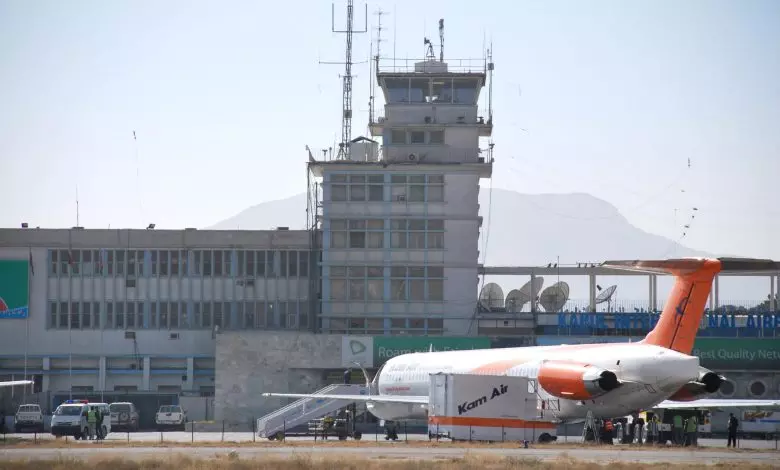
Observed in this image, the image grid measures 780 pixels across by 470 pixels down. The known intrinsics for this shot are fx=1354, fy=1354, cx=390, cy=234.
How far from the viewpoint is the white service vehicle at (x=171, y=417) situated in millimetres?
80562

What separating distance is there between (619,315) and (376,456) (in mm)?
43405

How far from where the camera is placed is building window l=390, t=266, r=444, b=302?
8925 centimetres

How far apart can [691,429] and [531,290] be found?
35.0 m

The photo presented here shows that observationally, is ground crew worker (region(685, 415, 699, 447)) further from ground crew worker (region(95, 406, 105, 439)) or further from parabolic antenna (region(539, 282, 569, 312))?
parabolic antenna (region(539, 282, 569, 312))

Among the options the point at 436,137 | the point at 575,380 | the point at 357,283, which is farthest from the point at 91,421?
the point at 436,137

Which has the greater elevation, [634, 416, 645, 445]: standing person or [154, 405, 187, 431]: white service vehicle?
[634, 416, 645, 445]: standing person

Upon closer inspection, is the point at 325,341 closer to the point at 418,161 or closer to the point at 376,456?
the point at 418,161

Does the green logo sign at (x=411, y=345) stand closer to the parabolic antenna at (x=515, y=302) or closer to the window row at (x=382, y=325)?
the window row at (x=382, y=325)

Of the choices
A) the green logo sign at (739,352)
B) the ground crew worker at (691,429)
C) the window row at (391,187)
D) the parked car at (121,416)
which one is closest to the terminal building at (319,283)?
the window row at (391,187)

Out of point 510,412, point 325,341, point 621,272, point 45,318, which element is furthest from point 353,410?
point 45,318

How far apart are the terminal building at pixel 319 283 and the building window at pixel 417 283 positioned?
0.09 metres

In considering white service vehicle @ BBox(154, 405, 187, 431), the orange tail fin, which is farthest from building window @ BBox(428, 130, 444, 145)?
the orange tail fin

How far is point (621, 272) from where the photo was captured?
3455 inches

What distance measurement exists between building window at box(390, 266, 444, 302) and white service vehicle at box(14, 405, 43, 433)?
977 inches
